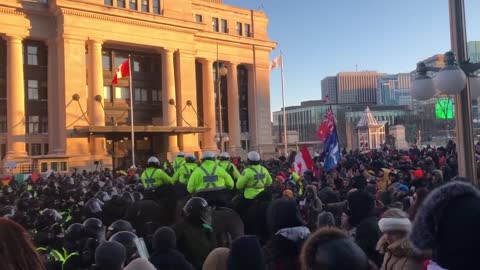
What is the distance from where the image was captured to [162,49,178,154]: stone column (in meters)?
48.9

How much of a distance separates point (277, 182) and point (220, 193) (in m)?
4.12

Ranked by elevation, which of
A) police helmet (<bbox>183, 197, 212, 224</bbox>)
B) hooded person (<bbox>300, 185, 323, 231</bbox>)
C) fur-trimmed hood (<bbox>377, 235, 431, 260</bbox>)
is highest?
police helmet (<bbox>183, 197, 212, 224</bbox>)

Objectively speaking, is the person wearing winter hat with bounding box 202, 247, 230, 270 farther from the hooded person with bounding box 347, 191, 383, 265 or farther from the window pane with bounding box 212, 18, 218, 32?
the window pane with bounding box 212, 18, 218, 32

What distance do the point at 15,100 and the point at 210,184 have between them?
37.2 m

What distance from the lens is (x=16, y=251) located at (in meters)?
2.59

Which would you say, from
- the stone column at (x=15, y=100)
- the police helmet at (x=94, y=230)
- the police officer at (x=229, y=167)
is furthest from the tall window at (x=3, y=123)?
the police helmet at (x=94, y=230)

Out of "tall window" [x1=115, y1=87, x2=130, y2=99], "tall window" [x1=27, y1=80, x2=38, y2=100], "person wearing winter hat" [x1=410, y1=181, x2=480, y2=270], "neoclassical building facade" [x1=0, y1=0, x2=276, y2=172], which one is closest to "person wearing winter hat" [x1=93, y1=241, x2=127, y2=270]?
"person wearing winter hat" [x1=410, y1=181, x2=480, y2=270]

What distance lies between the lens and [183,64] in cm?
5050

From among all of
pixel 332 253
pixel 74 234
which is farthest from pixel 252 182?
pixel 332 253

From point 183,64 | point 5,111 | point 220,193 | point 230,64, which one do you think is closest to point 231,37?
point 230,64

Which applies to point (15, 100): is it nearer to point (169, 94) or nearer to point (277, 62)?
point (169, 94)

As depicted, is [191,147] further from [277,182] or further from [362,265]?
[362,265]

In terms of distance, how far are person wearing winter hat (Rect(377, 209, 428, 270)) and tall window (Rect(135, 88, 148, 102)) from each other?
49.7 meters

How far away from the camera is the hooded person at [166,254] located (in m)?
4.99
